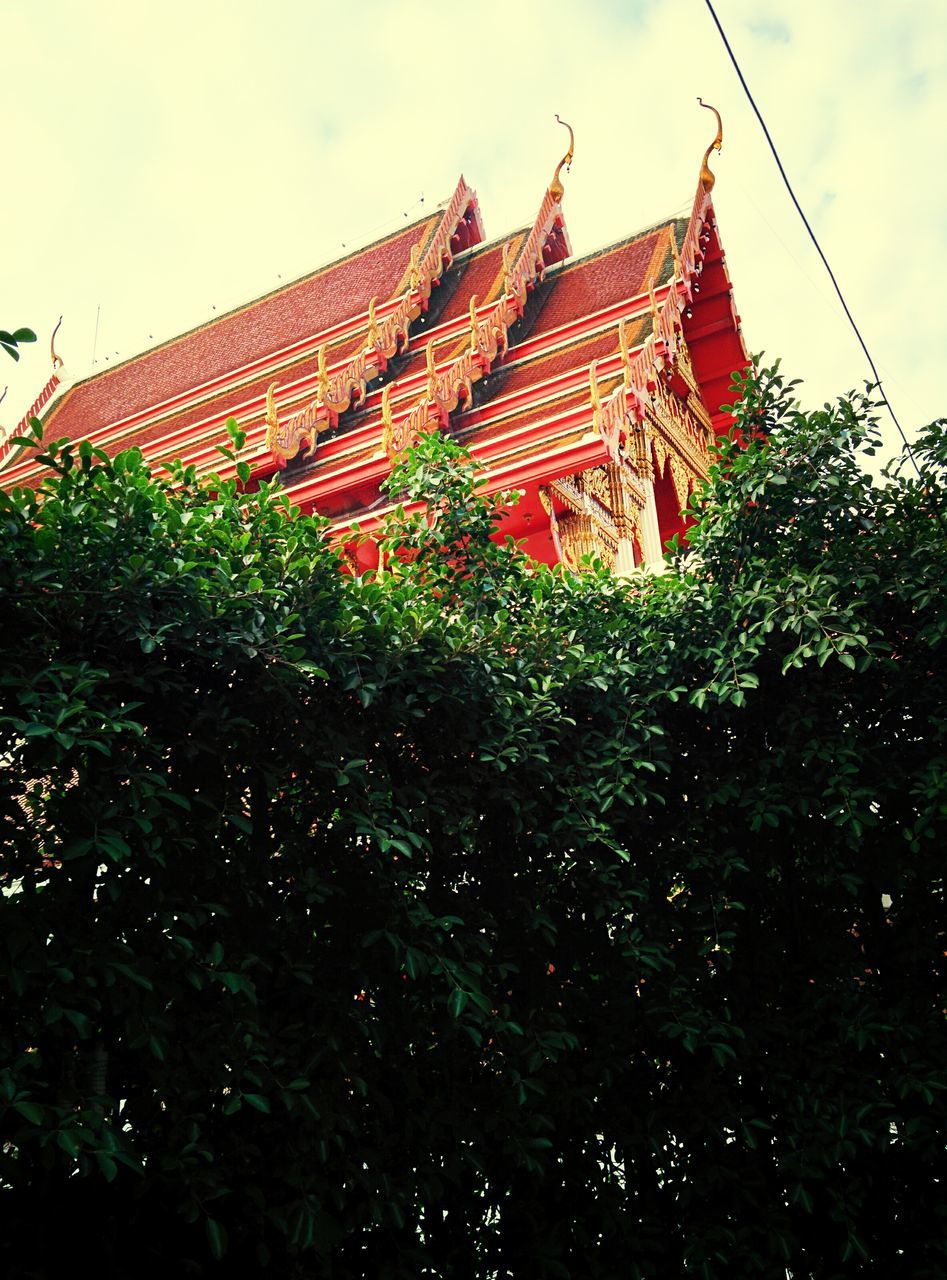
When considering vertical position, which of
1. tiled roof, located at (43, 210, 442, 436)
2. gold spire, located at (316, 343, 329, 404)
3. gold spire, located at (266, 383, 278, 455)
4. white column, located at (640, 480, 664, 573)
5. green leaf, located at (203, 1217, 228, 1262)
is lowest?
green leaf, located at (203, 1217, 228, 1262)

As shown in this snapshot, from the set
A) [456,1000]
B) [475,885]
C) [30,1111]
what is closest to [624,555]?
[475,885]

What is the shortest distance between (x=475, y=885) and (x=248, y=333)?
12566mm

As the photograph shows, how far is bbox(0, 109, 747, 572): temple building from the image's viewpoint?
8.70 m

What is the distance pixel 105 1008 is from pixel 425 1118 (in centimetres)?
107

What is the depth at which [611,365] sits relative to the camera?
9.00 metres

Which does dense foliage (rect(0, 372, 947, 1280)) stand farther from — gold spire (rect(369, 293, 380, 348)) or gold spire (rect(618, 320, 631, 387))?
gold spire (rect(369, 293, 380, 348))

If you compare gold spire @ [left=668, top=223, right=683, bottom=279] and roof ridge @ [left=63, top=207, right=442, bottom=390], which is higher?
roof ridge @ [left=63, top=207, right=442, bottom=390]

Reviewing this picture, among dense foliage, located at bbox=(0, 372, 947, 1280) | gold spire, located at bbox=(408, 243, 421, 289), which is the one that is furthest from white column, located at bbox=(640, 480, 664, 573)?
dense foliage, located at bbox=(0, 372, 947, 1280)

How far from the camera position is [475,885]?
369cm

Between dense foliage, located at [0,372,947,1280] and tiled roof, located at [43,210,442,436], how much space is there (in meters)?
10.2

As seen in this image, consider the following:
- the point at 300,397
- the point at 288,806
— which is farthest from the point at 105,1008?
the point at 300,397

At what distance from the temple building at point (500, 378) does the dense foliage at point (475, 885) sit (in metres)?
3.22

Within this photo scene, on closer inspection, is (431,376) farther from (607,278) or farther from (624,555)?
(607,278)

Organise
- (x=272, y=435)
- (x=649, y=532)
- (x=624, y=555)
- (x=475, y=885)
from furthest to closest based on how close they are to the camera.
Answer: (x=272, y=435)
(x=649, y=532)
(x=624, y=555)
(x=475, y=885)
